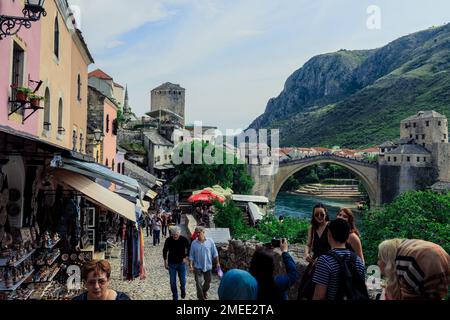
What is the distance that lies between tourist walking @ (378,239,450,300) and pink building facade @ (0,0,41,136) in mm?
5666

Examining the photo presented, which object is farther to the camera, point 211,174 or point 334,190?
point 334,190

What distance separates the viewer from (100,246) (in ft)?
39.7

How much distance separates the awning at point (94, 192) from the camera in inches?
316

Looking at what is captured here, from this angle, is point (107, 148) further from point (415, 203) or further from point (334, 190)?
point (334, 190)

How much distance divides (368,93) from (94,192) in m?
132

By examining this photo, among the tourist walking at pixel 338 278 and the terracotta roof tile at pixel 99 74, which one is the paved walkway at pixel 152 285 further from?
the terracotta roof tile at pixel 99 74

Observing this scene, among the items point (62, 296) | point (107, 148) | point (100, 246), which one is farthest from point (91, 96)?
point (62, 296)

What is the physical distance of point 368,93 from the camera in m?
130

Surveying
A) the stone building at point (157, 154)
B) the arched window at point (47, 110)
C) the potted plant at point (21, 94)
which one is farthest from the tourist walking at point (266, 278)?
the stone building at point (157, 154)

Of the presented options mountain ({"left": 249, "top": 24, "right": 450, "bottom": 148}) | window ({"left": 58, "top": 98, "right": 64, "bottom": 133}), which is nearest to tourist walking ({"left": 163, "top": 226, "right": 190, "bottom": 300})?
window ({"left": 58, "top": 98, "right": 64, "bottom": 133})

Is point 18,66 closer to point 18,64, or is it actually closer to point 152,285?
point 18,64

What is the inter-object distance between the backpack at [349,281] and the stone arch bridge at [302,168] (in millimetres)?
45108
